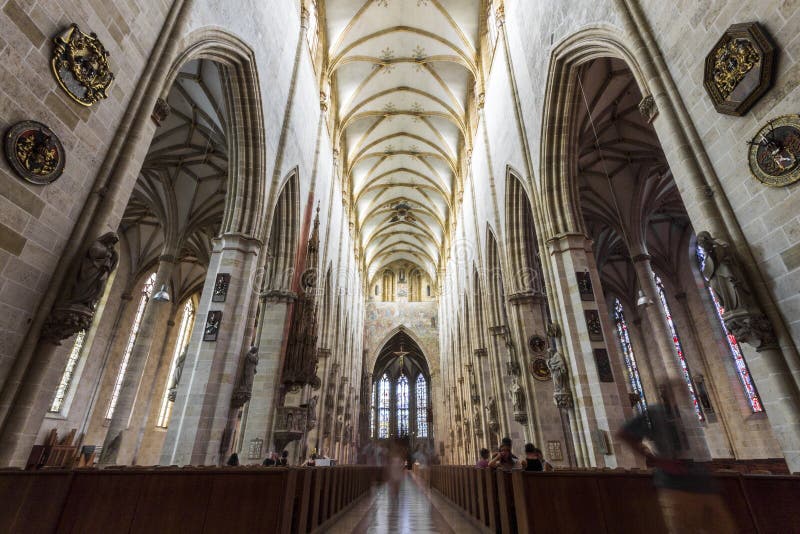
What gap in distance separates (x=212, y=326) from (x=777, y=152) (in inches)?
348

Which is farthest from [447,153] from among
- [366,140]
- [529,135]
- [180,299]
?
[180,299]

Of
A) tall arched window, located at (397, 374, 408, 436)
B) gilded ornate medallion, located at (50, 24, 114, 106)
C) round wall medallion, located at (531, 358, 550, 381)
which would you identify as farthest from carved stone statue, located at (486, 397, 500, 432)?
tall arched window, located at (397, 374, 408, 436)

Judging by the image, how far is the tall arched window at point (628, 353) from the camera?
18.4m

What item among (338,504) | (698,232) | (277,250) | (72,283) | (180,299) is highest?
(180,299)

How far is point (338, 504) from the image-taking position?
22.5 feet

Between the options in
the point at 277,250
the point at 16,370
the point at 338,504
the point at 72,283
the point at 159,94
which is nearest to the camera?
the point at 16,370

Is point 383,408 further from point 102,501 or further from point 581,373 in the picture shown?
point 102,501

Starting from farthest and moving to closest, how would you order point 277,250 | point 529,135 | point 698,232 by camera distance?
point 277,250 → point 529,135 → point 698,232

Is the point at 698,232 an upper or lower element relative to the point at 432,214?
lower

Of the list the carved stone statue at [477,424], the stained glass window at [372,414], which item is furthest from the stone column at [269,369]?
the stained glass window at [372,414]

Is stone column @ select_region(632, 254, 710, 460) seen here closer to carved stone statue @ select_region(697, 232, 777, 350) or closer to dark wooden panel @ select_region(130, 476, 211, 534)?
carved stone statue @ select_region(697, 232, 777, 350)

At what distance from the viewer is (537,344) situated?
10.6 metres

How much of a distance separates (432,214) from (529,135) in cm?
1779

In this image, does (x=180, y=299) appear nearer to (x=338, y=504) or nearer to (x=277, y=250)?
(x=277, y=250)
